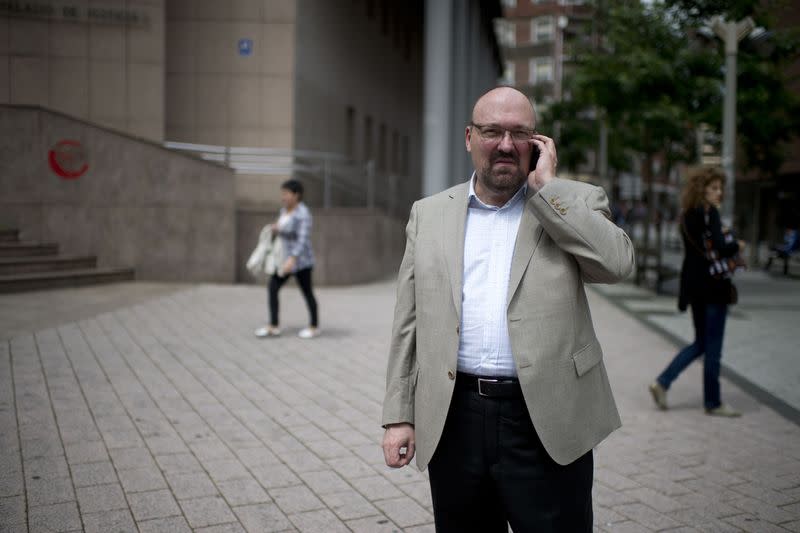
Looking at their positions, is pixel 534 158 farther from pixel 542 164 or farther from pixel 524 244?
pixel 524 244

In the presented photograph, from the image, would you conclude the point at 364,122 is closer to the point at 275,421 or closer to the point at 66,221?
the point at 66,221

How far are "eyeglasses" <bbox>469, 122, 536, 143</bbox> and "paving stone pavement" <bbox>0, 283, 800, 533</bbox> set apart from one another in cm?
234

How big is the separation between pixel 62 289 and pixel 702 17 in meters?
12.3

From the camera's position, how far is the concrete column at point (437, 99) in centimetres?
1077

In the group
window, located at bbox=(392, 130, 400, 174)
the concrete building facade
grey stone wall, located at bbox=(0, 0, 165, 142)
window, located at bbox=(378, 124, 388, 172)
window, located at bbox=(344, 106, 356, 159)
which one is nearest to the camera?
the concrete building facade

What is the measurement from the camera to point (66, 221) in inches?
595

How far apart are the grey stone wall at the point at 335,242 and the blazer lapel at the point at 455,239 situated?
13198 millimetres

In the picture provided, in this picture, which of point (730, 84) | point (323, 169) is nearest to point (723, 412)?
point (730, 84)

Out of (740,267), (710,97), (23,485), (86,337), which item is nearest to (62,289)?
(86,337)

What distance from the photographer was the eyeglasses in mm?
2533

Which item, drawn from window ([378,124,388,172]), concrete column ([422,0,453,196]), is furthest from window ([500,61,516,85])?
concrete column ([422,0,453,196])

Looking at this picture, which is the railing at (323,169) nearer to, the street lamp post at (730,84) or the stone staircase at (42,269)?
the stone staircase at (42,269)

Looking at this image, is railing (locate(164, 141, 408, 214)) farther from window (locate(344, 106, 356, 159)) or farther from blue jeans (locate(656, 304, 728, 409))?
blue jeans (locate(656, 304, 728, 409))

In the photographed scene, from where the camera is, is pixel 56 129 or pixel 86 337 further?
pixel 56 129
